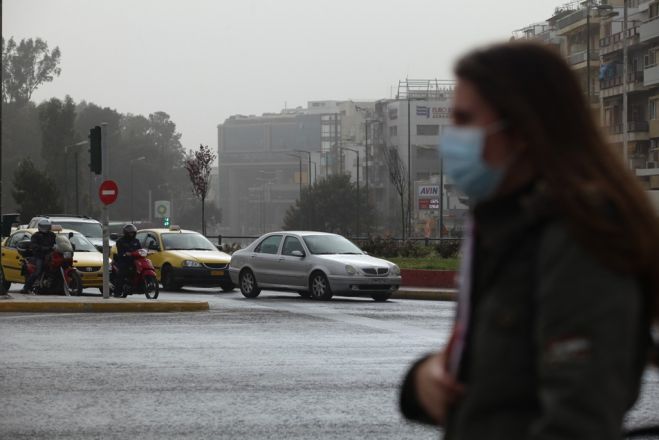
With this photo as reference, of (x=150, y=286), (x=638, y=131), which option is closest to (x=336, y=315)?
(x=150, y=286)

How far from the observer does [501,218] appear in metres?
2.43

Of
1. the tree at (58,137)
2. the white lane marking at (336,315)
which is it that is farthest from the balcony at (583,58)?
the white lane marking at (336,315)

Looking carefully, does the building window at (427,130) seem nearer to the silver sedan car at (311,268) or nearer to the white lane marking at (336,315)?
the silver sedan car at (311,268)

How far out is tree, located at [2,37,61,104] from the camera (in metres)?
122

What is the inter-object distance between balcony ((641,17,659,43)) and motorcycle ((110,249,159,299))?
5726 centimetres

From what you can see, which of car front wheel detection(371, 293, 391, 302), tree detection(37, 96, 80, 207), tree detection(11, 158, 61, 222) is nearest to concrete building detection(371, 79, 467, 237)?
tree detection(37, 96, 80, 207)

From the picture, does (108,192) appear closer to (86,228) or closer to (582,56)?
(86,228)

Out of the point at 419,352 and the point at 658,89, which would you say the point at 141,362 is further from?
the point at 658,89

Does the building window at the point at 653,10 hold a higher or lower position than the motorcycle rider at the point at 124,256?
higher

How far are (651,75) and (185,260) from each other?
173ft

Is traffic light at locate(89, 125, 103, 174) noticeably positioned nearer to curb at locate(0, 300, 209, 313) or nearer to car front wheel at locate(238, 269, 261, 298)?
curb at locate(0, 300, 209, 313)

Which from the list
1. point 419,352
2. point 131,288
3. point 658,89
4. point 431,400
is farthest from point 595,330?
point 658,89

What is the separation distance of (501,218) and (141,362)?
11307 mm

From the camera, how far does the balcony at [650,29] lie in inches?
3095
